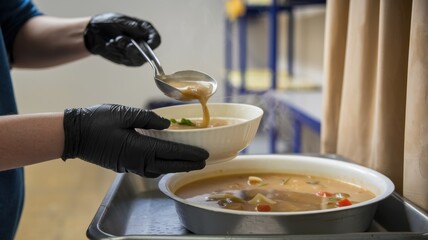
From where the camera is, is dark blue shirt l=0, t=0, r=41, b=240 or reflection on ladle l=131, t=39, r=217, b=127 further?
dark blue shirt l=0, t=0, r=41, b=240

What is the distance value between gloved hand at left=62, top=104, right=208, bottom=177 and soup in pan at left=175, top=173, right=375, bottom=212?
0.12 meters

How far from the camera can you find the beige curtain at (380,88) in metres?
0.87

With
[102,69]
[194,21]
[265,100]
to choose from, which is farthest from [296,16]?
[102,69]

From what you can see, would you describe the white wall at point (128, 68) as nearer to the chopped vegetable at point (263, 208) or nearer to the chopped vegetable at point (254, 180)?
the chopped vegetable at point (254, 180)

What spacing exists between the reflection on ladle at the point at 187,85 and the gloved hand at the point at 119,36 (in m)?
0.27

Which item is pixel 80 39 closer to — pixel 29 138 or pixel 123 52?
pixel 123 52

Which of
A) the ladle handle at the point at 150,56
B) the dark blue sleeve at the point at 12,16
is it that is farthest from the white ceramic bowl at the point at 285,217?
the dark blue sleeve at the point at 12,16

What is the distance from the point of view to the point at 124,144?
84 centimetres

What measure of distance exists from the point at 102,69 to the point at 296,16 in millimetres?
2006

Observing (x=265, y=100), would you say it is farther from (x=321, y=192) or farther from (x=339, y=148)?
(x=321, y=192)

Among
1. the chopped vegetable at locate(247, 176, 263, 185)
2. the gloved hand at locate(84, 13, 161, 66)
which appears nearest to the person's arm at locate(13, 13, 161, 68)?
the gloved hand at locate(84, 13, 161, 66)

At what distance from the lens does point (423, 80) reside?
0.85 metres

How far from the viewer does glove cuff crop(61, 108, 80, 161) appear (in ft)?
2.80

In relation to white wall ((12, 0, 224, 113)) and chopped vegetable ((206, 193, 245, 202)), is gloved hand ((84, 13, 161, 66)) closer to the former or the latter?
chopped vegetable ((206, 193, 245, 202))
